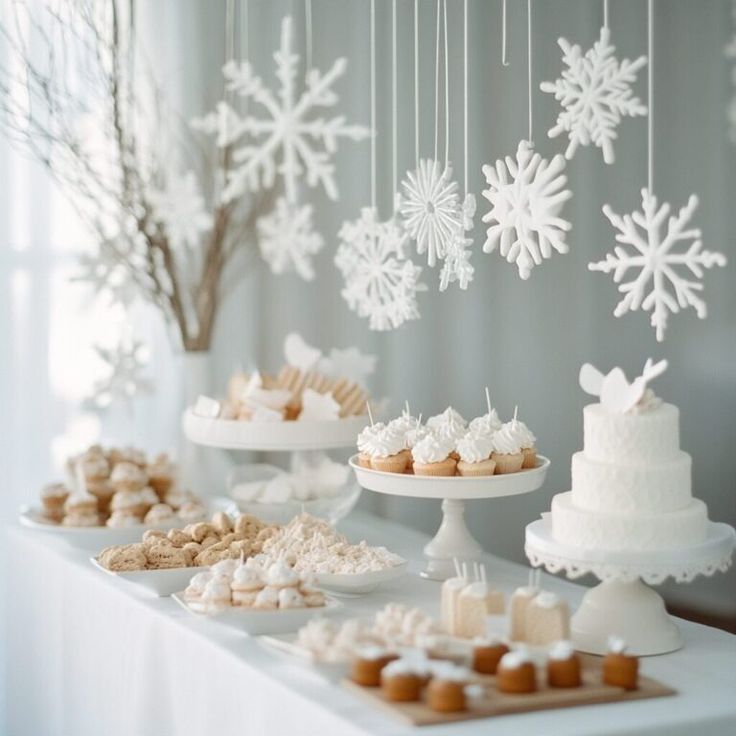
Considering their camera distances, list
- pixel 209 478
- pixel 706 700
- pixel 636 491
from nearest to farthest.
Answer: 1. pixel 706 700
2. pixel 636 491
3. pixel 209 478

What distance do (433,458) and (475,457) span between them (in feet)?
0.24

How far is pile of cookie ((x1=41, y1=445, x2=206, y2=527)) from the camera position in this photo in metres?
2.71

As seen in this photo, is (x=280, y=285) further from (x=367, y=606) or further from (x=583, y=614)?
(x=583, y=614)

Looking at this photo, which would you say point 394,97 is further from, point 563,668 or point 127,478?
point 563,668

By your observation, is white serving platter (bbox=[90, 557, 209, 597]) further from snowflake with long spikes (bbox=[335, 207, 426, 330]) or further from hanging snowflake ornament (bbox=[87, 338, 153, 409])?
hanging snowflake ornament (bbox=[87, 338, 153, 409])

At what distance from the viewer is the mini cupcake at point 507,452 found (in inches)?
88.2

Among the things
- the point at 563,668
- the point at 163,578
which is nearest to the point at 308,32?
the point at 163,578

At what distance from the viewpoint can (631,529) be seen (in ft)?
5.94

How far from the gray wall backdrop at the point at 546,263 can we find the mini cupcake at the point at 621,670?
678 millimetres

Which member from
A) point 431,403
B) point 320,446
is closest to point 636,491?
point 320,446

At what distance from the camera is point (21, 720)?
2.74m

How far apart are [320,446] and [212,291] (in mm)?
782

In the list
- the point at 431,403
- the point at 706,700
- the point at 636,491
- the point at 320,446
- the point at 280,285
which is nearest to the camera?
the point at 706,700

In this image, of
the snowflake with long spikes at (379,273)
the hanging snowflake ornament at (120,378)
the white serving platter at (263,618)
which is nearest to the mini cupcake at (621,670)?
the white serving platter at (263,618)
